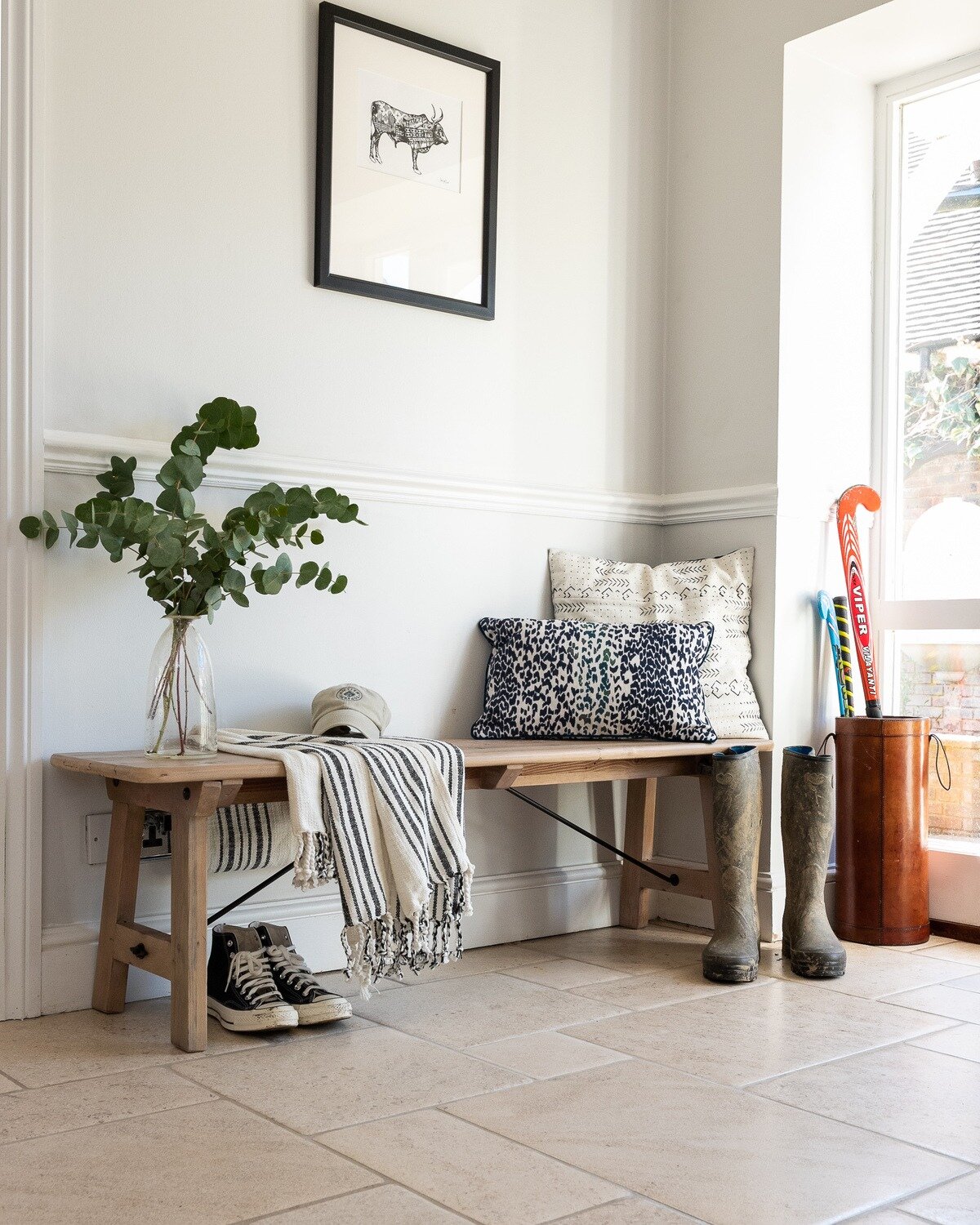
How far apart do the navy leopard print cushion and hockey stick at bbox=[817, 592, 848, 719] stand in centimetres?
42

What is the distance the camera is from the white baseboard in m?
2.28

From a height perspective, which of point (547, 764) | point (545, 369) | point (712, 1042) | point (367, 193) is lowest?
point (712, 1042)

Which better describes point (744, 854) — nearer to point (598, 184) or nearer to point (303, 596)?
point (303, 596)

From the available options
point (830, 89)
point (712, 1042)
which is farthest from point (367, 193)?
point (712, 1042)

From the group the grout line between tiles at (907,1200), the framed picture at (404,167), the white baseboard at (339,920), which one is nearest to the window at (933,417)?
the white baseboard at (339,920)

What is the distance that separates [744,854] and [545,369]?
1.23 metres

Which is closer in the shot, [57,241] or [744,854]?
[57,241]

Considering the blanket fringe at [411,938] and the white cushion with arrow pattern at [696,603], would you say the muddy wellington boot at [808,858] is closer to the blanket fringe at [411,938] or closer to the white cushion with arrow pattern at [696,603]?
the white cushion with arrow pattern at [696,603]

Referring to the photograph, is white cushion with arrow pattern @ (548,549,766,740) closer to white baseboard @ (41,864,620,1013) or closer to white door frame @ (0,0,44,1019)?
white baseboard @ (41,864,620,1013)

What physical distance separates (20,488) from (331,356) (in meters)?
0.71

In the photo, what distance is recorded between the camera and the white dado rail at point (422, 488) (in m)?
2.33

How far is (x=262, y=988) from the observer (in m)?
2.18

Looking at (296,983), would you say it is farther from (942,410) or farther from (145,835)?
(942,410)

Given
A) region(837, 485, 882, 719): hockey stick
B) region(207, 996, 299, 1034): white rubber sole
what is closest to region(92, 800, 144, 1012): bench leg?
region(207, 996, 299, 1034): white rubber sole
